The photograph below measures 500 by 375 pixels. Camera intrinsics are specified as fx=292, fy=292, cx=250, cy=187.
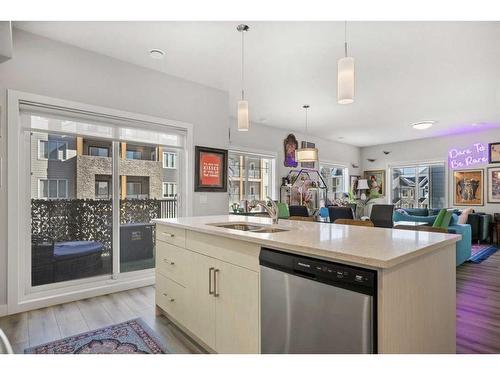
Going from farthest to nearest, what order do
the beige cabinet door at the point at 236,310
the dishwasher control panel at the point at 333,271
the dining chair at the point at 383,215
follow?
the dining chair at the point at 383,215 → the beige cabinet door at the point at 236,310 → the dishwasher control panel at the point at 333,271

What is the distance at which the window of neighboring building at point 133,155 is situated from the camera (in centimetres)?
360

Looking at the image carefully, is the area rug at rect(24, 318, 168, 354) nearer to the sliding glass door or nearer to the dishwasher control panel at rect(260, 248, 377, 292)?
Answer: the sliding glass door

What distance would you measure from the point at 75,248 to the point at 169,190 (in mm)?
1287

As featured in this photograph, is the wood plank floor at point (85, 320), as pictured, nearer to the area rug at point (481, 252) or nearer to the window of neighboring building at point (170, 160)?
the window of neighboring building at point (170, 160)

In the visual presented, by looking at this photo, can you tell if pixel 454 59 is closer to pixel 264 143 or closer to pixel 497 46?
pixel 497 46

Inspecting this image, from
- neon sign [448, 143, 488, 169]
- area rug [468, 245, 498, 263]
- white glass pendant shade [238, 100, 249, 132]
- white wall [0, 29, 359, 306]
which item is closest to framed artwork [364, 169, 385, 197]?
neon sign [448, 143, 488, 169]

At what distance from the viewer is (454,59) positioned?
3248 millimetres

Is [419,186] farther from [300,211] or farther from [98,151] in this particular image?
[98,151]

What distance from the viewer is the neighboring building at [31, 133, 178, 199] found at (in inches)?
120

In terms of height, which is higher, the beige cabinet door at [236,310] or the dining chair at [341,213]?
the dining chair at [341,213]

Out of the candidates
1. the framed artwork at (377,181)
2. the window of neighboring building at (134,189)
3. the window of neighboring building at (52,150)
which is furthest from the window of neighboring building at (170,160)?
the framed artwork at (377,181)

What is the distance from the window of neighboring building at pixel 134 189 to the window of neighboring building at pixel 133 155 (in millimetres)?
318

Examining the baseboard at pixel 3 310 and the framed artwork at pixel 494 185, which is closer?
the baseboard at pixel 3 310

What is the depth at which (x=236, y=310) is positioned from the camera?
5.76ft
